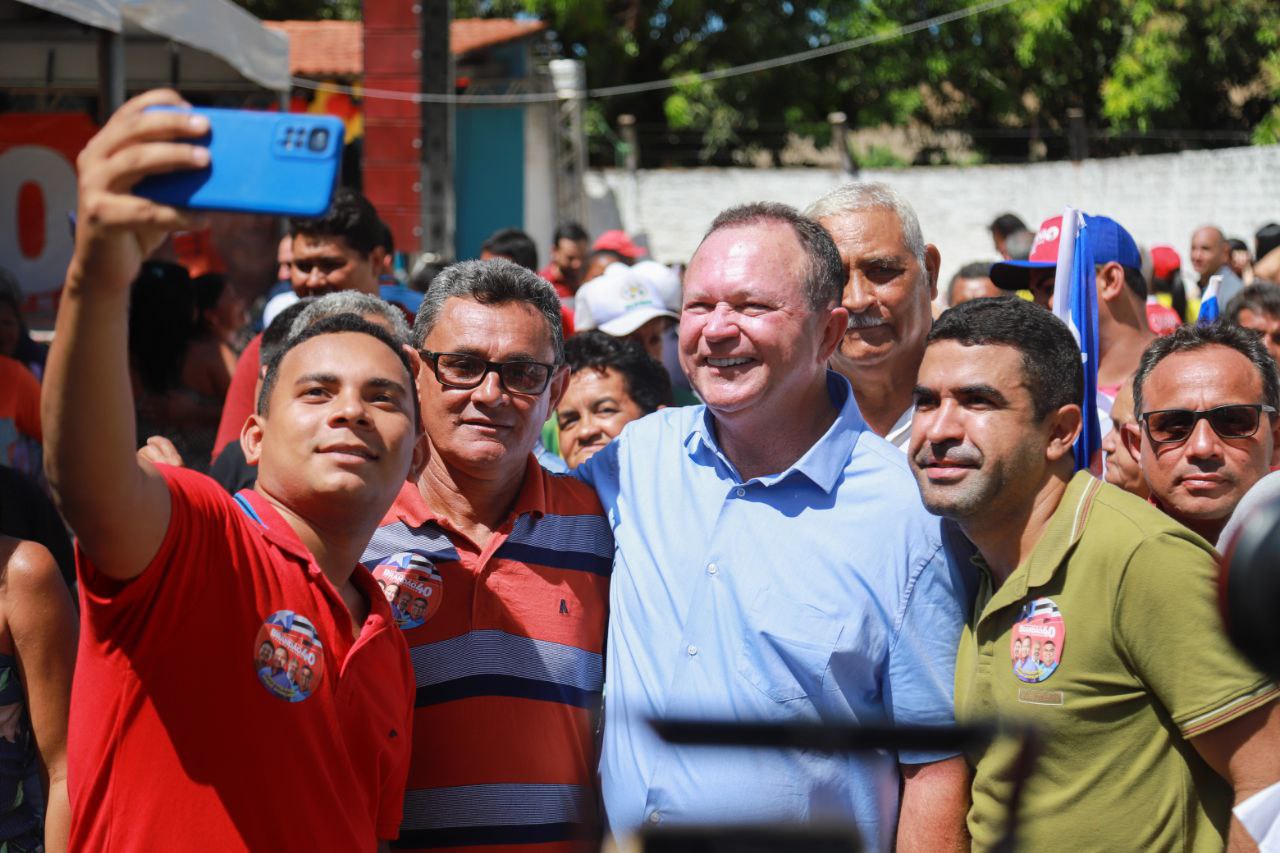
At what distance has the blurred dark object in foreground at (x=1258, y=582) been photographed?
0.95 meters

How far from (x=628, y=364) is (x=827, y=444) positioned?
73.6 inches

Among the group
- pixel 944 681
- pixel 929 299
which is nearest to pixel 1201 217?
pixel 929 299

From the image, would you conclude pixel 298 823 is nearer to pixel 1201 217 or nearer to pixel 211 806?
pixel 211 806

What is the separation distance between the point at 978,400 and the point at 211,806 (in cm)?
162

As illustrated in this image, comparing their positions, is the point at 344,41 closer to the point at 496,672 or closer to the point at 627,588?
the point at 627,588

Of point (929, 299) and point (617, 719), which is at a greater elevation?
point (929, 299)

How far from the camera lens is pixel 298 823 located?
7.24 feet

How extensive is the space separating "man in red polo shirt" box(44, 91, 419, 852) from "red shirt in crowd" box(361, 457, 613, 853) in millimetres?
194

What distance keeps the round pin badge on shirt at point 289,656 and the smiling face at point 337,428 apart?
0.23 metres

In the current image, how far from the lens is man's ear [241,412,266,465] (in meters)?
2.62

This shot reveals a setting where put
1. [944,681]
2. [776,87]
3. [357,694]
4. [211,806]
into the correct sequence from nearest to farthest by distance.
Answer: [211,806]
[357,694]
[944,681]
[776,87]

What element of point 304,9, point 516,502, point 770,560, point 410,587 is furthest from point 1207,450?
point 304,9

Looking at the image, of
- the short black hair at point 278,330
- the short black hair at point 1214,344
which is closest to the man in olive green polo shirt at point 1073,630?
the short black hair at point 1214,344

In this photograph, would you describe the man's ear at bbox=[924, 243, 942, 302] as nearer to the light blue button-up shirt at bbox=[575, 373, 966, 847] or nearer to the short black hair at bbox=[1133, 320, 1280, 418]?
the short black hair at bbox=[1133, 320, 1280, 418]
